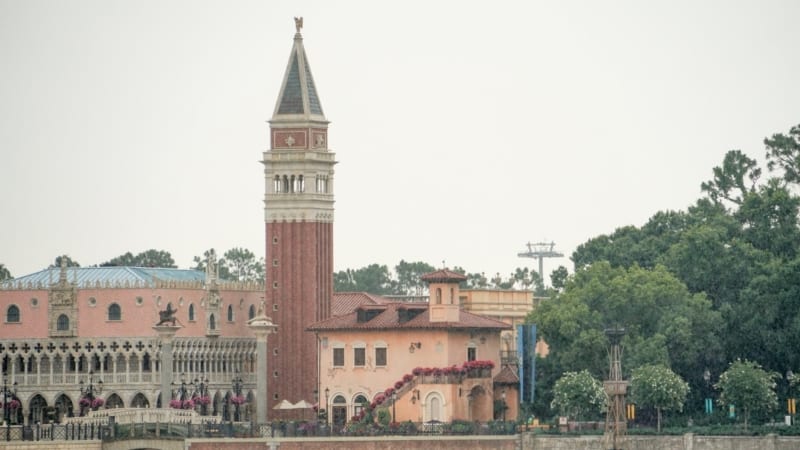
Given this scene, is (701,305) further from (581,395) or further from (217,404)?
(217,404)

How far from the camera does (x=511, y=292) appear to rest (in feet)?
607

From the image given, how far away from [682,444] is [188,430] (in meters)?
27.9

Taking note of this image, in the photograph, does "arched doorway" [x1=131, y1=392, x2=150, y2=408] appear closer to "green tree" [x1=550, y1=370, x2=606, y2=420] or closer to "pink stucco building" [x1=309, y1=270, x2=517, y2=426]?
"pink stucco building" [x1=309, y1=270, x2=517, y2=426]

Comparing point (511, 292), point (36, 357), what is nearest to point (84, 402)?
point (36, 357)

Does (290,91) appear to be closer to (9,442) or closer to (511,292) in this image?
(511,292)

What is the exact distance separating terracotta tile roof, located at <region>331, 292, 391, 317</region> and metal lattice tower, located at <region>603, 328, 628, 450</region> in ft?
96.4

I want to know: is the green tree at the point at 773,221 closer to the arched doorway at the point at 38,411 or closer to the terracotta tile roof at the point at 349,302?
the terracotta tile roof at the point at 349,302

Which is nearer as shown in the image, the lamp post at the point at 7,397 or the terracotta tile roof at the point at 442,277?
the terracotta tile roof at the point at 442,277

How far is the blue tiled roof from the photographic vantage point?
584 ft

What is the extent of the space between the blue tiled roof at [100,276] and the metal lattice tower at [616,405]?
3740 centimetres

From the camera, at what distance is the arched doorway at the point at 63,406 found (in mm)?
174375

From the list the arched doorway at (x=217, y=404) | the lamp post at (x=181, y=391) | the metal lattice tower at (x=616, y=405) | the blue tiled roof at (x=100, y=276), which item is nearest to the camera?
the metal lattice tower at (x=616, y=405)

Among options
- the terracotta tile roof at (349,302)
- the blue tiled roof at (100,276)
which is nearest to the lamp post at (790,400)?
the terracotta tile roof at (349,302)

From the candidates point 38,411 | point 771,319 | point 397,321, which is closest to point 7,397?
point 38,411
